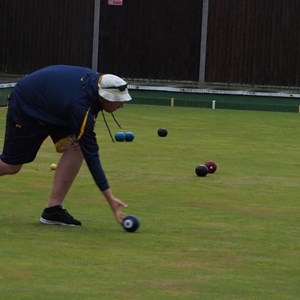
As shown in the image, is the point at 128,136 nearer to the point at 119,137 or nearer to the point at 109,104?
the point at 119,137

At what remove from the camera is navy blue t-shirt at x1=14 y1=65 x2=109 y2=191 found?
754 cm

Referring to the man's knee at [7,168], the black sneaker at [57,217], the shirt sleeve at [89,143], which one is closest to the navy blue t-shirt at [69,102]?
the shirt sleeve at [89,143]

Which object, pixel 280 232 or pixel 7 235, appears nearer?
pixel 7 235

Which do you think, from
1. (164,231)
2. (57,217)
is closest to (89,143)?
(57,217)

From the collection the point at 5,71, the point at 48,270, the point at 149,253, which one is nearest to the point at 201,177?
the point at 149,253

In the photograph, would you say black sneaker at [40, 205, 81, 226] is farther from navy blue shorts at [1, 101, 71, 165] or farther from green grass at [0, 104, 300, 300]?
A: navy blue shorts at [1, 101, 71, 165]

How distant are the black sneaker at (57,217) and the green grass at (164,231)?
0.09m

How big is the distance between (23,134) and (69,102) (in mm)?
468

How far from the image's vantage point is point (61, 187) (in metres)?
8.03

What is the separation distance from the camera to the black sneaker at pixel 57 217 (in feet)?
26.4

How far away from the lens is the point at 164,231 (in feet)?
26.2

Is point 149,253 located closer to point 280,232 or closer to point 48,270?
point 48,270

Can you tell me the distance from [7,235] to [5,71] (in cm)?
1747

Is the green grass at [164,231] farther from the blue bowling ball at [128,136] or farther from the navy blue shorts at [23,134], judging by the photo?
the navy blue shorts at [23,134]
